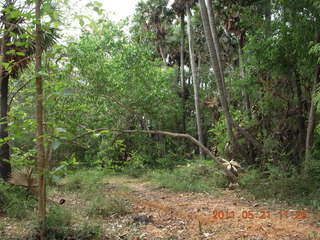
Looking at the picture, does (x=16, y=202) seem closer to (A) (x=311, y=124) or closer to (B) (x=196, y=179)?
(B) (x=196, y=179)

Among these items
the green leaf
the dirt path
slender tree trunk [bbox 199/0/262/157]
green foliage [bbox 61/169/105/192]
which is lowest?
A: the dirt path

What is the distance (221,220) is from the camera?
6656 millimetres

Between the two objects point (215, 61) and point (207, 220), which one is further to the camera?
point (215, 61)

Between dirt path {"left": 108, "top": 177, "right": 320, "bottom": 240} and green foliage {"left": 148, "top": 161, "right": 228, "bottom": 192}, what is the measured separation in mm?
1234

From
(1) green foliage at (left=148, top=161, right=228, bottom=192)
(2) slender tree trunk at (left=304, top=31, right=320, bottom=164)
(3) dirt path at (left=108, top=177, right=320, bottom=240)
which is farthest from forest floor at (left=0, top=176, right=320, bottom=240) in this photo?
(2) slender tree trunk at (left=304, top=31, right=320, bottom=164)

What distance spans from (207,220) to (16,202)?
150 inches

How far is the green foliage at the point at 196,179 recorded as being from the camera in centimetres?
1080

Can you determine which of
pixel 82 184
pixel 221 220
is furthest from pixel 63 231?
pixel 82 184

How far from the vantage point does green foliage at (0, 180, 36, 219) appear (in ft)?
22.3

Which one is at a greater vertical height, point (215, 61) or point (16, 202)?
point (215, 61)

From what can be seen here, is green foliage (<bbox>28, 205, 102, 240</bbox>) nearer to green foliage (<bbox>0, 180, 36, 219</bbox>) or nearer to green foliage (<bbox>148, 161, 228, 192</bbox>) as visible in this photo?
green foliage (<bbox>0, 180, 36, 219</bbox>)

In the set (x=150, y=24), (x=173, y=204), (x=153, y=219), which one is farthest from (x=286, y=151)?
(x=150, y=24)

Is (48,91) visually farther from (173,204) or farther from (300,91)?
(300,91)

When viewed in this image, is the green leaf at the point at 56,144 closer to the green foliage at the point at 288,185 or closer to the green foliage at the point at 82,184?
the green foliage at the point at 288,185
